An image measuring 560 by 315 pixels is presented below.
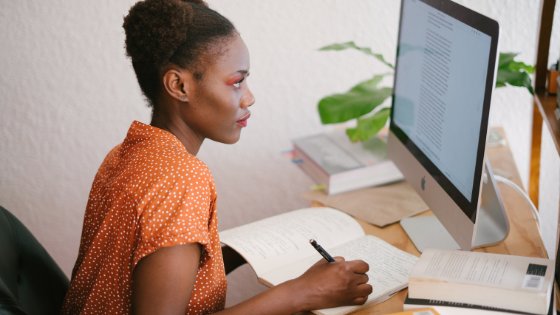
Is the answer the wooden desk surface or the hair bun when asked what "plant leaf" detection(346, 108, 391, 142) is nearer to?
the wooden desk surface

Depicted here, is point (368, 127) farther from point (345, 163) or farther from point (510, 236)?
point (510, 236)

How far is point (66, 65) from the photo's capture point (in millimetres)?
1914

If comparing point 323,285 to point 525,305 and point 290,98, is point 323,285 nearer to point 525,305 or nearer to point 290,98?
point 525,305

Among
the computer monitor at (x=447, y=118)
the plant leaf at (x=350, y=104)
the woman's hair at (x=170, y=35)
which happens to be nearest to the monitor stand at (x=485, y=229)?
the computer monitor at (x=447, y=118)

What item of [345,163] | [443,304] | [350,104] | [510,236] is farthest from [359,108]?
[443,304]

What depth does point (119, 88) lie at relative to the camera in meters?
1.96

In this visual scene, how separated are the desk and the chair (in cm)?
53

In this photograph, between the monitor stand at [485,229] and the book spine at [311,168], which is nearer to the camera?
the monitor stand at [485,229]

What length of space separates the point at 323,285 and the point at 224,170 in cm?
99

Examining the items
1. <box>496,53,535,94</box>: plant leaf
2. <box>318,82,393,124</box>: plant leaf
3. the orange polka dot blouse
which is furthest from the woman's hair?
<box>496,53,535,94</box>: plant leaf

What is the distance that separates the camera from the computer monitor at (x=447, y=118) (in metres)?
1.11

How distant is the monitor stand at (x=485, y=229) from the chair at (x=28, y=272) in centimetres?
66

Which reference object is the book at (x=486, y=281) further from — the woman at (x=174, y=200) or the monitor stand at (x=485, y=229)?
the monitor stand at (x=485, y=229)

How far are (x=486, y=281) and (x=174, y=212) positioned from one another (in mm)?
455
